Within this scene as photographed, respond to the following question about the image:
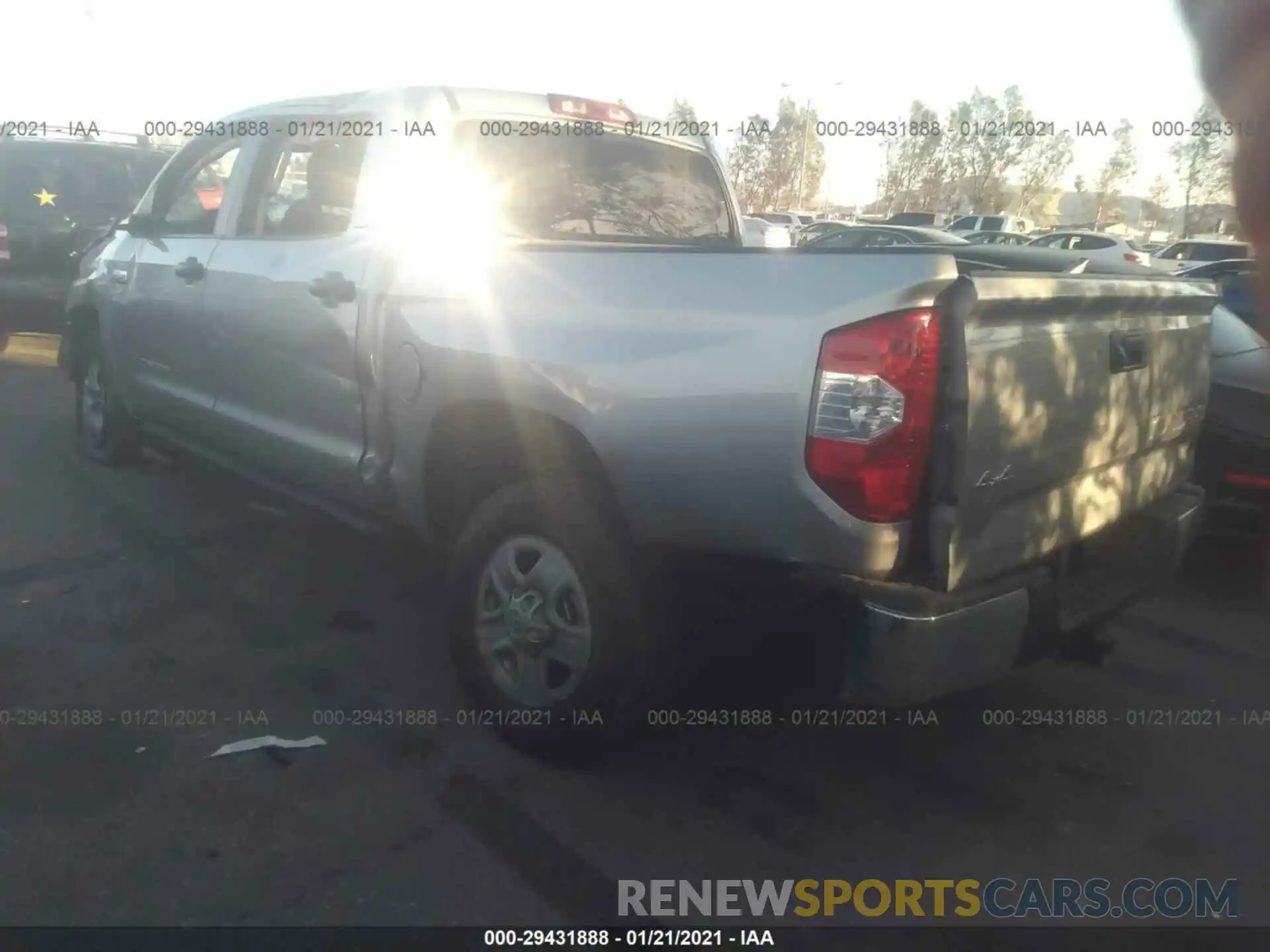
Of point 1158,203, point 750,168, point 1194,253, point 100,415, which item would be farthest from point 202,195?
point 1158,203

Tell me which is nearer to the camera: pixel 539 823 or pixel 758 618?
pixel 758 618

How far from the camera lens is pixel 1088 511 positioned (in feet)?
10.0

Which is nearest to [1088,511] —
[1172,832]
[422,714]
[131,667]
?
[1172,832]

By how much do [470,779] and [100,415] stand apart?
162 inches

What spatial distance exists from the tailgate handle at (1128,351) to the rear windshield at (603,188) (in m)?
1.92

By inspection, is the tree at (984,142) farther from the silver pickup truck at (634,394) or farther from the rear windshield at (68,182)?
the silver pickup truck at (634,394)

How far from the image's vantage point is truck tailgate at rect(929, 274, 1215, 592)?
8.13 feet

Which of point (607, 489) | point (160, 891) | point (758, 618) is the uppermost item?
point (607, 489)

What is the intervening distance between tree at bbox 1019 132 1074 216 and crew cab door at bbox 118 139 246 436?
3962cm

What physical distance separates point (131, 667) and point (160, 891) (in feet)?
4.51

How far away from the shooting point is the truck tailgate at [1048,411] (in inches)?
97.6

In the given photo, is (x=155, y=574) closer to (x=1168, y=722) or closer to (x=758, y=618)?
(x=758, y=618)

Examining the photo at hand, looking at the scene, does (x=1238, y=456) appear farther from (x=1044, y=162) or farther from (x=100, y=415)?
(x=1044, y=162)

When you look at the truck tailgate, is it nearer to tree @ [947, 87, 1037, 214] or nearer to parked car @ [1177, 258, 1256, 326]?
parked car @ [1177, 258, 1256, 326]
